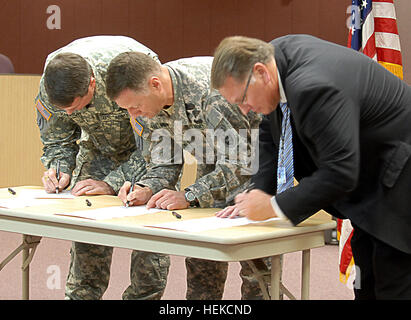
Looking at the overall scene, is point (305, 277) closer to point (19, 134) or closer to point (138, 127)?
point (138, 127)

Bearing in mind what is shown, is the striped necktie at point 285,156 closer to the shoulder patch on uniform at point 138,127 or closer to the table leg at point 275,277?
the table leg at point 275,277

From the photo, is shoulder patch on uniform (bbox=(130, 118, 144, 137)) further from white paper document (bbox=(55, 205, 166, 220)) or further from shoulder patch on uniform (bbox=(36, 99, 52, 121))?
shoulder patch on uniform (bbox=(36, 99, 52, 121))

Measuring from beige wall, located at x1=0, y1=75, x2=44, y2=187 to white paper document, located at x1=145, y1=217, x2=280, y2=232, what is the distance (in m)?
3.57

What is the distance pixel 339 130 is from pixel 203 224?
0.54 metres

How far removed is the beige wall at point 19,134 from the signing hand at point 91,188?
110 inches

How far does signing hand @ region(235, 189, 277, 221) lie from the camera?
1950mm

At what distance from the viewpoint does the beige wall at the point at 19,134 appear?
17.8 ft

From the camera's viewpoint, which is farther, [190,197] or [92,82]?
[92,82]

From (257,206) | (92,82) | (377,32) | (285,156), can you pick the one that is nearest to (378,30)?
(377,32)

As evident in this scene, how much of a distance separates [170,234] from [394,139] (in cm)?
70

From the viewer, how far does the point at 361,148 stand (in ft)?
6.33

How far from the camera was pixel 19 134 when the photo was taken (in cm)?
545

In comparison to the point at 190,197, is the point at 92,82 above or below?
above

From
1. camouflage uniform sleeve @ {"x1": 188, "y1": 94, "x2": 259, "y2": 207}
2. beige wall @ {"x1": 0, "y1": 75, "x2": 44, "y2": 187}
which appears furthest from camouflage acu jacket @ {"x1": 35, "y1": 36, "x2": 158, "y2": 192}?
beige wall @ {"x1": 0, "y1": 75, "x2": 44, "y2": 187}
